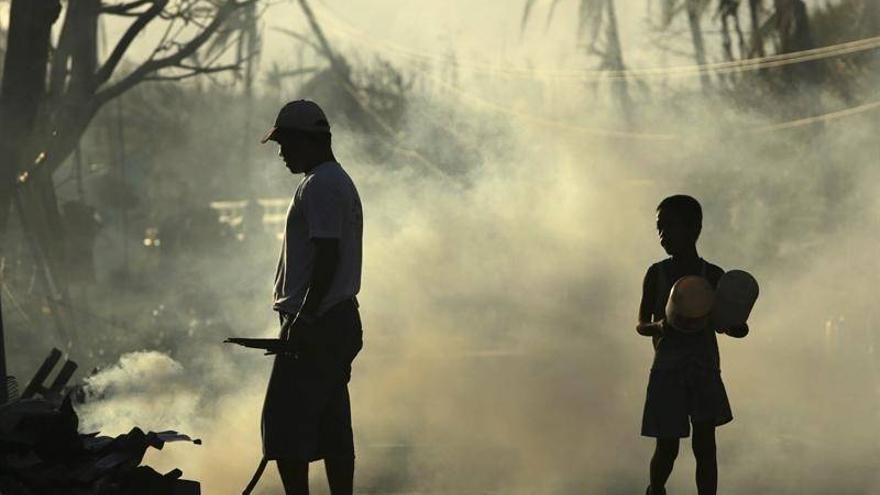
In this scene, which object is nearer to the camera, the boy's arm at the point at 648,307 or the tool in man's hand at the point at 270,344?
the tool in man's hand at the point at 270,344

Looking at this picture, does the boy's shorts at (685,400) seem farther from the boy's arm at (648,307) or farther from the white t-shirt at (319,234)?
the white t-shirt at (319,234)

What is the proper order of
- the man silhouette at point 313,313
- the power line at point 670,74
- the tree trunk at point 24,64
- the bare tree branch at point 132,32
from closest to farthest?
the man silhouette at point 313,313
the tree trunk at point 24,64
the bare tree branch at point 132,32
the power line at point 670,74

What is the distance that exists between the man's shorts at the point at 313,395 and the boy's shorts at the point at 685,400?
1.24 meters

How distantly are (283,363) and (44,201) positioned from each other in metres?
13.7


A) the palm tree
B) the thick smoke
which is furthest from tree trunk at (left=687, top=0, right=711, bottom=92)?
the palm tree

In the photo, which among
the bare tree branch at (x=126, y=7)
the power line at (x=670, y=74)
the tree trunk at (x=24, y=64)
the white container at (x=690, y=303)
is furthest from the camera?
the power line at (x=670, y=74)

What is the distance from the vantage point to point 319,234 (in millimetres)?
6887

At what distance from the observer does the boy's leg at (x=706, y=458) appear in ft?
24.7

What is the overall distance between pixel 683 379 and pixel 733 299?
1.32 ft

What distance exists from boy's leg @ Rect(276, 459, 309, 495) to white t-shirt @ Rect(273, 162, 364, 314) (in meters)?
0.53

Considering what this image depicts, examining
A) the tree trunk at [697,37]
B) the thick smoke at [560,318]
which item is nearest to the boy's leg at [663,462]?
the thick smoke at [560,318]

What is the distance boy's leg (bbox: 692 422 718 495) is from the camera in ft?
24.7

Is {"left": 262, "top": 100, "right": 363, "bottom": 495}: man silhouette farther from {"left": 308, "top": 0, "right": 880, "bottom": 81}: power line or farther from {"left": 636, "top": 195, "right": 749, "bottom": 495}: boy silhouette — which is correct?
{"left": 308, "top": 0, "right": 880, "bottom": 81}: power line

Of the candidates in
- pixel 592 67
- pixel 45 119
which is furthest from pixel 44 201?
pixel 592 67
